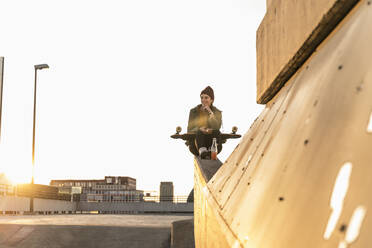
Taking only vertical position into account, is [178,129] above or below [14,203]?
above

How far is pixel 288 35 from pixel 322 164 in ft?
5.86

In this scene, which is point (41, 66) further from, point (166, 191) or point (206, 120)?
point (166, 191)

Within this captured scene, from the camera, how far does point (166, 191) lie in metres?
37.4

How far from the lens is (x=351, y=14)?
2.06m

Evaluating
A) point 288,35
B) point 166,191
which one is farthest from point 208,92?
point 166,191

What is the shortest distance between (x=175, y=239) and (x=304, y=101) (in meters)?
5.97

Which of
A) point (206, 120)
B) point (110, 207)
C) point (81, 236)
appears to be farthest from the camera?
point (110, 207)

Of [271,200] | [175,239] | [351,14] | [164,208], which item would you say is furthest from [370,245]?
[164,208]

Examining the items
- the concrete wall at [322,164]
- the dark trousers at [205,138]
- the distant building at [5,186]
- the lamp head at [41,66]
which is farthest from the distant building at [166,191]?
the concrete wall at [322,164]

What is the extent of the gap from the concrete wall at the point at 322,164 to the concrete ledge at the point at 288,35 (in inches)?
3.9

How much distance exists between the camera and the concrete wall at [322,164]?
4.19 feet

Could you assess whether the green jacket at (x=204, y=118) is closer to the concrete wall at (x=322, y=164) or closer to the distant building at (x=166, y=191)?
the concrete wall at (x=322, y=164)

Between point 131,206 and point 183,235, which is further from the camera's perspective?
point 131,206

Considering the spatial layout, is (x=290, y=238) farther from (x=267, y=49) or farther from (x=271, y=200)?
(x=267, y=49)
